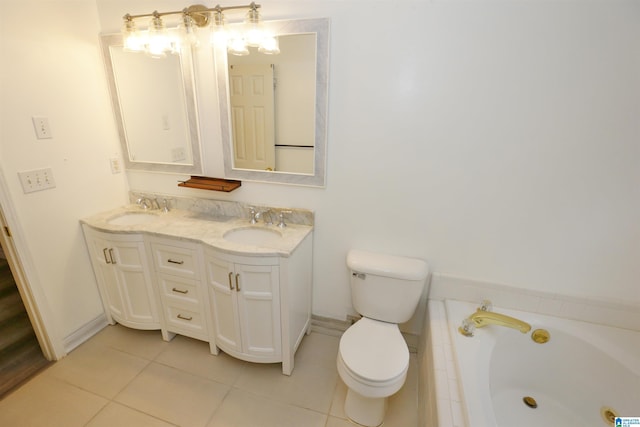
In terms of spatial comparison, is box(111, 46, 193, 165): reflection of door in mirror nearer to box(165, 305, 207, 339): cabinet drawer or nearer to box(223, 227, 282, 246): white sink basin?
box(223, 227, 282, 246): white sink basin

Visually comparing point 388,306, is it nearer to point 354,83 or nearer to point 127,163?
point 354,83

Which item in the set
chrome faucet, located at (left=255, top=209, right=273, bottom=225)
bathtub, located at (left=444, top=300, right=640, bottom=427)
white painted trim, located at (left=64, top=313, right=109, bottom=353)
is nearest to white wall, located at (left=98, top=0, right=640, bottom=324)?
bathtub, located at (left=444, top=300, right=640, bottom=427)

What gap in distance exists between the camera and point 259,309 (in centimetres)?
156

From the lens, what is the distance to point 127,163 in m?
2.06

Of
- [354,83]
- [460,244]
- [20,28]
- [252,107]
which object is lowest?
[460,244]

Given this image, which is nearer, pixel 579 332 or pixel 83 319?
pixel 579 332

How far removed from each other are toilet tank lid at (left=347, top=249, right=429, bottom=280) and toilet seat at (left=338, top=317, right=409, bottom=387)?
304mm

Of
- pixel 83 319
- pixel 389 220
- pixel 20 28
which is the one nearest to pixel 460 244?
pixel 389 220

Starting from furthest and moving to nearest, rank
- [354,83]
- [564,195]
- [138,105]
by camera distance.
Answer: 1. [138,105]
2. [354,83]
3. [564,195]

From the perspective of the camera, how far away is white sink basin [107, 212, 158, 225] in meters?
1.96

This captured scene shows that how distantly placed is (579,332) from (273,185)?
1.85 metres

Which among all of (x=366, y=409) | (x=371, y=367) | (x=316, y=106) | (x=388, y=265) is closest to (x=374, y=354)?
(x=371, y=367)

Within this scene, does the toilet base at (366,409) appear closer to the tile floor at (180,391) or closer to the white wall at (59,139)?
the tile floor at (180,391)

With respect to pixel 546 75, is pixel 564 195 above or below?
below
